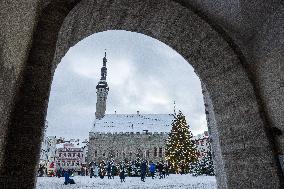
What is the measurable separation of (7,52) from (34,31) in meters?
0.90

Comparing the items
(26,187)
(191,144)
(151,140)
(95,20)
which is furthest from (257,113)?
(151,140)

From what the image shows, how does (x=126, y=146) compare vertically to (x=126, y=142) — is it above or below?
below

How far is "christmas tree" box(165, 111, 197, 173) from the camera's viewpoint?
32.7 metres

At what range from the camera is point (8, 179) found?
2520mm

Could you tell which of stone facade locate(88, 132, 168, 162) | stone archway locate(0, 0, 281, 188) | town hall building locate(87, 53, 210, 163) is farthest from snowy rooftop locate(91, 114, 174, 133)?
stone archway locate(0, 0, 281, 188)

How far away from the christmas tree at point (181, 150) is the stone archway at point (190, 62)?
28714mm

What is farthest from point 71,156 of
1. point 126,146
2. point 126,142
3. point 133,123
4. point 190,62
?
point 190,62

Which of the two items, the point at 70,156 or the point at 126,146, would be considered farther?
the point at 70,156

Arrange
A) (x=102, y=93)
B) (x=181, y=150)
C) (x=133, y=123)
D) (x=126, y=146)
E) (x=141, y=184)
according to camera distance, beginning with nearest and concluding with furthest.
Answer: (x=141, y=184), (x=181, y=150), (x=126, y=146), (x=133, y=123), (x=102, y=93)

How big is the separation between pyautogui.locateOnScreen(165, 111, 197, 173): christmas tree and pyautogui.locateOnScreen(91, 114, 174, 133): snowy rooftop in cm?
1349

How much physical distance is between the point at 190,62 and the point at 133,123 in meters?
44.8

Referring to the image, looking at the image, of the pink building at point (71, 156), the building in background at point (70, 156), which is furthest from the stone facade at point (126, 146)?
the pink building at point (71, 156)

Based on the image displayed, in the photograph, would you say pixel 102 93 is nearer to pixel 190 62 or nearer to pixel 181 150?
pixel 181 150

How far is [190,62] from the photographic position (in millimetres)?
5074
